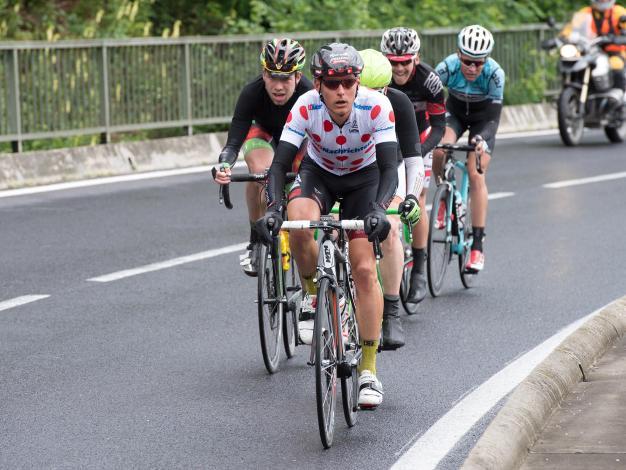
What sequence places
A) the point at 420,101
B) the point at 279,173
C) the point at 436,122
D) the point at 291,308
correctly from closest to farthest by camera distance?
the point at 279,173
the point at 291,308
the point at 420,101
the point at 436,122

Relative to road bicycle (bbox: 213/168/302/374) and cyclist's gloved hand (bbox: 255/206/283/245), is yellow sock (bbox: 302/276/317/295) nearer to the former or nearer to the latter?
road bicycle (bbox: 213/168/302/374)

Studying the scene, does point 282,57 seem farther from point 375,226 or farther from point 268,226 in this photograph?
point 375,226

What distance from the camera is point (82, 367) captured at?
803 centimetres

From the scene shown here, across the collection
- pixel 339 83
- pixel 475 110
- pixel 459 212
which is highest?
pixel 339 83

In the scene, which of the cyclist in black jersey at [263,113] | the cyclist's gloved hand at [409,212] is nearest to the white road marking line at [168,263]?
the cyclist in black jersey at [263,113]

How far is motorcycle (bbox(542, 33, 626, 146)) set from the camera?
20.1 m

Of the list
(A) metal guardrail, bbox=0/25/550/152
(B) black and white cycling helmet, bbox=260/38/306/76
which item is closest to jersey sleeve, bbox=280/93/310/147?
(B) black and white cycling helmet, bbox=260/38/306/76

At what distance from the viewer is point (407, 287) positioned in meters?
9.82

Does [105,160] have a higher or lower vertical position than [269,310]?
lower

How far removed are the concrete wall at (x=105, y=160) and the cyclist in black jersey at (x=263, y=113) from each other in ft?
22.3

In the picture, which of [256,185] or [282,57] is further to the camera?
[256,185]

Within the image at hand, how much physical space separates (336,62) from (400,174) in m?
1.53

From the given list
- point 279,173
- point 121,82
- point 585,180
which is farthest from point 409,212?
point 121,82

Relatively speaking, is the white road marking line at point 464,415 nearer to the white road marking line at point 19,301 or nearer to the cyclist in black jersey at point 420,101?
the cyclist in black jersey at point 420,101
